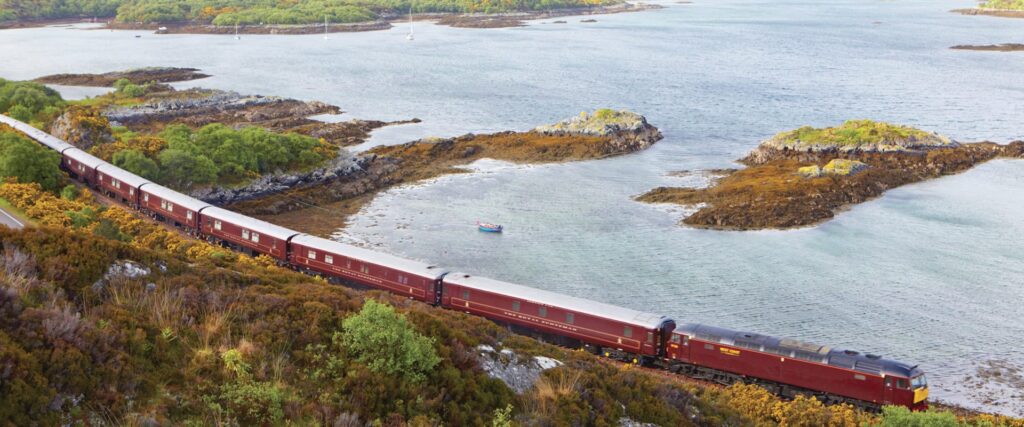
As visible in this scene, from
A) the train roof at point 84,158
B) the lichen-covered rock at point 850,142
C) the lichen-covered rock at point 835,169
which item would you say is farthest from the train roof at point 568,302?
the lichen-covered rock at point 850,142

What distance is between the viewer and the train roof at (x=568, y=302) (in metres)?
33.7

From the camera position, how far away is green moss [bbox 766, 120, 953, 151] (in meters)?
75.9

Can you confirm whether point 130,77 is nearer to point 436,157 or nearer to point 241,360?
point 436,157

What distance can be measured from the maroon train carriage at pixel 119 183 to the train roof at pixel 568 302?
25389 mm

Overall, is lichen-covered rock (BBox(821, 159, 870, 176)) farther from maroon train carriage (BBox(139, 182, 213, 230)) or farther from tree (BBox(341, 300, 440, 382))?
tree (BBox(341, 300, 440, 382))

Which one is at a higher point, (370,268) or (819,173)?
(819,173)

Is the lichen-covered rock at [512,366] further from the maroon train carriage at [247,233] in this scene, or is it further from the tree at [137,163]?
the tree at [137,163]

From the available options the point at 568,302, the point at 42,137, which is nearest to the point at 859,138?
the point at 568,302

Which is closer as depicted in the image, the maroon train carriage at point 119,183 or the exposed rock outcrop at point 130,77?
the maroon train carriage at point 119,183

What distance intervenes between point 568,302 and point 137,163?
3662cm

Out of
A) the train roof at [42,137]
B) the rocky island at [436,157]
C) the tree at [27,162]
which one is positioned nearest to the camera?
the tree at [27,162]

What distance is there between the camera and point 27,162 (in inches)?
2023

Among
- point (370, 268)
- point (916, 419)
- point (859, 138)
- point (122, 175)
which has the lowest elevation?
point (370, 268)

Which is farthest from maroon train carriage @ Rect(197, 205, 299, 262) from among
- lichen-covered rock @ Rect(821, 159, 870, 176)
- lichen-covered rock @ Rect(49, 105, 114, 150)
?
lichen-covered rock @ Rect(821, 159, 870, 176)
